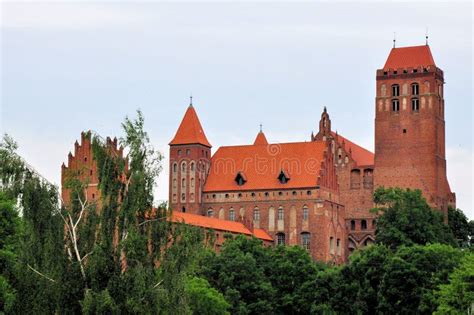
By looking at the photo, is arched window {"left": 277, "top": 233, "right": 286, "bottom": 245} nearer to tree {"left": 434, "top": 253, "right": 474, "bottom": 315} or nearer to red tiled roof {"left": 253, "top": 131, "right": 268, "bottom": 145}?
red tiled roof {"left": 253, "top": 131, "right": 268, "bottom": 145}

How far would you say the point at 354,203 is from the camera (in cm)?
11119

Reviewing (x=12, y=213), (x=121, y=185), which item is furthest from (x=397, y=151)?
(x=121, y=185)

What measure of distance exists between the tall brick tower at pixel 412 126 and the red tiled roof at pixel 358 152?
3.16m

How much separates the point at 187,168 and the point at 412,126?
→ 65.1 ft

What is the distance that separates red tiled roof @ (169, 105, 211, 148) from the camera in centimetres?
11006

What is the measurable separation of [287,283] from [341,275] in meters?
4.11

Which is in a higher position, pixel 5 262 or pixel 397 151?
pixel 397 151

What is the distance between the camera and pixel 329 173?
108 metres

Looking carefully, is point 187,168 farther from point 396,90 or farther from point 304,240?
point 396,90

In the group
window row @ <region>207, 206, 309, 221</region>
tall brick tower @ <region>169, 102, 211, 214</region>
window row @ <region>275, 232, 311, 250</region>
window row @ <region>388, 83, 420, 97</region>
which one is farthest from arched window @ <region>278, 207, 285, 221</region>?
window row @ <region>388, 83, 420, 97</region>

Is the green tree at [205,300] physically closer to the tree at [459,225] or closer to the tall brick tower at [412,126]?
the tall brick tower at [412,126]

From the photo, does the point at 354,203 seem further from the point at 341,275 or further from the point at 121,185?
the point at 121,185

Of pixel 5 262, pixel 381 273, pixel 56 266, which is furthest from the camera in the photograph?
pixel 381 273

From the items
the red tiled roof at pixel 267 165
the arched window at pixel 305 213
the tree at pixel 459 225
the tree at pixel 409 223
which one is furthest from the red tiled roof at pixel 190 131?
the tree at pixel 459 225
